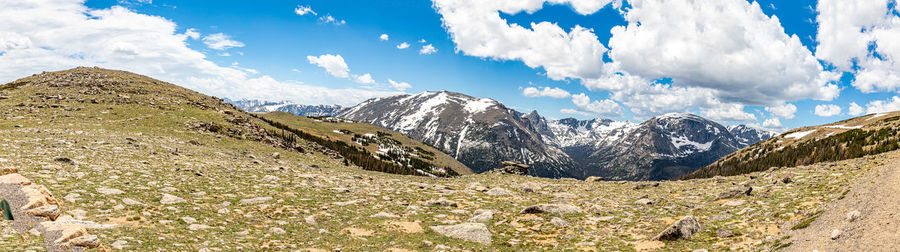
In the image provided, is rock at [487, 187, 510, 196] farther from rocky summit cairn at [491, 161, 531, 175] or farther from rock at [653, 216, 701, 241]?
rocky summit cairn at [491, 161, 531, 175]

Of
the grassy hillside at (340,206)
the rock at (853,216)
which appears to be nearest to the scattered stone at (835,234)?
the grassy hillside at (340,206)

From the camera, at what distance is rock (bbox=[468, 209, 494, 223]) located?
1941 cm

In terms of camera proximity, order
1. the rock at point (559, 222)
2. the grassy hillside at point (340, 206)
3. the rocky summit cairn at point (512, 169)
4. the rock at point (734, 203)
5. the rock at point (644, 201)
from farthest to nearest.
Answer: the rocky summit cairn at point (512, 169), the rock at point (644, 201), the rock at point (734, 203), the rock at point (559, 222), the grassy hillside at point (340, 206)

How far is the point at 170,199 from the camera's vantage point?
1653 centimetres

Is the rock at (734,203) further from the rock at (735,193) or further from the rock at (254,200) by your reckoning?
the rock at (254,200)

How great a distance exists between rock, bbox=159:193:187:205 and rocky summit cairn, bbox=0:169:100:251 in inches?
132

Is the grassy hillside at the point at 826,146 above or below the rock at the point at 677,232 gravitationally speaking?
→ above

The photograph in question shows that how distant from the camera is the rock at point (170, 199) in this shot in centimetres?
1606

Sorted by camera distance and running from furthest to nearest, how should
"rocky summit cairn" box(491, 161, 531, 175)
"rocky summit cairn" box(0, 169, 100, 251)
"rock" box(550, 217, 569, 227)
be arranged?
"rocky summit cairn" box(491, 161, 531, 175) < "rock" box(550, 217, 569, 227) < "rocky summit cairn" box(0, 169, 100, 251)

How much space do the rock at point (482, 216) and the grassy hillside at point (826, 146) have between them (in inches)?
2722

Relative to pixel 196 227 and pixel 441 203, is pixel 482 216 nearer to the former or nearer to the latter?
pixel 441 203

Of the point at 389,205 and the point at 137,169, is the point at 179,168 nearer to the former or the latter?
the point at 137,169

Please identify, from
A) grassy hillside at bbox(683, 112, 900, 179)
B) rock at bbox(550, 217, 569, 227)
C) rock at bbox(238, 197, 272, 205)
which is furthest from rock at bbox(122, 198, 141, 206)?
grassy hillside at bbox(683, 112, 900, 179)

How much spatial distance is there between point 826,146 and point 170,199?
529 ft
